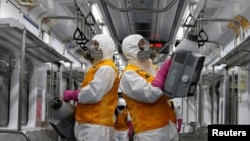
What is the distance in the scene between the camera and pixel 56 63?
7340 mm

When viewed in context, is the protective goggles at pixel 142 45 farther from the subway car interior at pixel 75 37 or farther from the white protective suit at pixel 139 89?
the subway car interior at pixel 75 37

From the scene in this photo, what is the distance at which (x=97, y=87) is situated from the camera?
4.29 m

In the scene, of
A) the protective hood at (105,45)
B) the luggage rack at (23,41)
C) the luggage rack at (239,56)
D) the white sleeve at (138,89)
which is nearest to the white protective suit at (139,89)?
the white sleeve at (138,89)

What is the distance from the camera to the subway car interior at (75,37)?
5.57m

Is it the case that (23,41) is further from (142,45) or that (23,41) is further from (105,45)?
(142,45)

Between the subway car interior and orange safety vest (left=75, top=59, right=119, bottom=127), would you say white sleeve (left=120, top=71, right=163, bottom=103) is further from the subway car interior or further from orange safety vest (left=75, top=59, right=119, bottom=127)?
the subway car interior

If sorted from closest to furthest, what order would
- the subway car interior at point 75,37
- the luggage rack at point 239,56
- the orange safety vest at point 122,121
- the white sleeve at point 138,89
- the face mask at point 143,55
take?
the white sleeve at point 138,89
the face mask at point 143,55
the luggage rack at point 239,56
the subway car interior at point 75,37
the orange safety vest at point 122,121

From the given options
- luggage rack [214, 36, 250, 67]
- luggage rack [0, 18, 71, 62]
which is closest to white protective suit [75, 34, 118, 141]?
luggage rack [0, 18, 71, 62]

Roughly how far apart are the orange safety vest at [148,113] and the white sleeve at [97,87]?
36 centimetres

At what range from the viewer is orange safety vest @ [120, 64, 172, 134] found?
13.1ft

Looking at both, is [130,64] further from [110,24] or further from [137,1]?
[110,24]

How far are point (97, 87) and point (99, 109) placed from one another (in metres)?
0.27

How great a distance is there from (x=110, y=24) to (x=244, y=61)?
2845 mm

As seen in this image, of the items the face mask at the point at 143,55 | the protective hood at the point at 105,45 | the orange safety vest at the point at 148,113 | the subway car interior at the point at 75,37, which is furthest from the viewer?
the subway car interior at the point at 75,37
